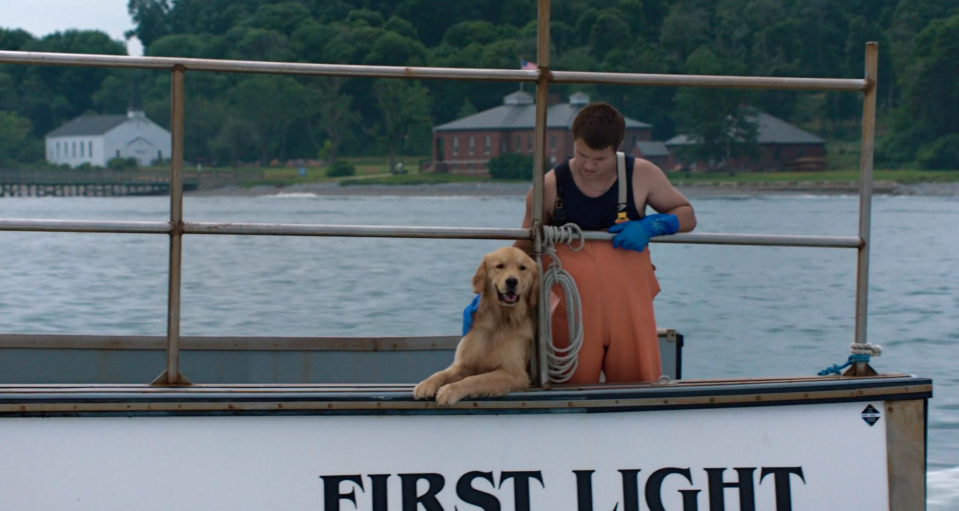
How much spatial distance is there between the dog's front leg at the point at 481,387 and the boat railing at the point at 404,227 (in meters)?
0.17

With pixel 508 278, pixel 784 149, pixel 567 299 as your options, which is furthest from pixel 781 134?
pixel 508 278

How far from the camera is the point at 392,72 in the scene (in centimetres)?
370

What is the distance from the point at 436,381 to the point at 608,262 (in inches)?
30.3

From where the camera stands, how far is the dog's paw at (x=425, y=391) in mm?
3721

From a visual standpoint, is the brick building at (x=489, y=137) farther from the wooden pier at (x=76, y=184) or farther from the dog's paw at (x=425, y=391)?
the dog's paw at (x=425, y=391)

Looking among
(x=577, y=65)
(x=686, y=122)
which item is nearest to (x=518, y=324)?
(x=686, y=122)

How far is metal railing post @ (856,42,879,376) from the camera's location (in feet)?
13.1

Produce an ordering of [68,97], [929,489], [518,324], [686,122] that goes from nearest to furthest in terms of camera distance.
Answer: [518,324] → [929,489] → [686,122] → [68,97]

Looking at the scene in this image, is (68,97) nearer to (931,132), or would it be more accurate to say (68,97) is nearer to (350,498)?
(931,132)

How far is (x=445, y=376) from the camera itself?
3842mm

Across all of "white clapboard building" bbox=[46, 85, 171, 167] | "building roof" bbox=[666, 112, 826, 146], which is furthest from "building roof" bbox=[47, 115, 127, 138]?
"building roof" bbox=[666, 112, 826, 146]

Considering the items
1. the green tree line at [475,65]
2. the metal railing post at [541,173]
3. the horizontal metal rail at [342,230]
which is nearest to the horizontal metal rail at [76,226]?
the horizontal metal rail at [342,230]

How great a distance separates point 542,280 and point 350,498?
3.24ft

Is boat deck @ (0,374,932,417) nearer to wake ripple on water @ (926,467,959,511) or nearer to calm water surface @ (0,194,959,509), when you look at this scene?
wake ripple on water @ (926,467,959,511)
